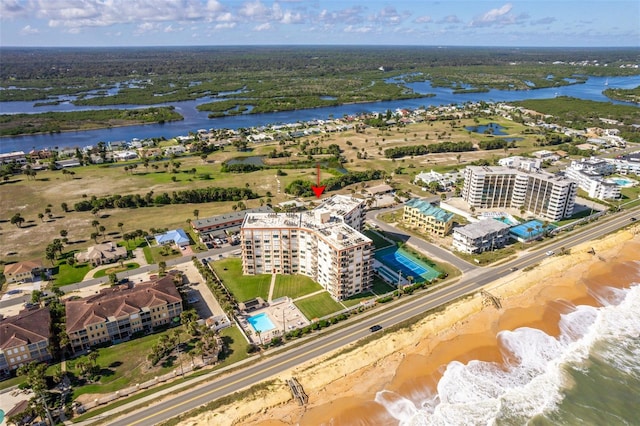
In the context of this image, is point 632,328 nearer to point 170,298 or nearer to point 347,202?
point 347,202

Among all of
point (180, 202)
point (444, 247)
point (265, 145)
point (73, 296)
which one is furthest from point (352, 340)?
point (265, 145)

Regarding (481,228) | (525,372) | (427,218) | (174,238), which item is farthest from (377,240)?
(174,238)

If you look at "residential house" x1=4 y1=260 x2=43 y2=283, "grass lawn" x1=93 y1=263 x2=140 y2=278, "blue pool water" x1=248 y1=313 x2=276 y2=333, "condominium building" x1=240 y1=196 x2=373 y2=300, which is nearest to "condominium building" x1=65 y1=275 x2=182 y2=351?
"blue pool water" x1=248 y1=313 x2=276 y2=333

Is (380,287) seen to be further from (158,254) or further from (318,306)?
(158,254)

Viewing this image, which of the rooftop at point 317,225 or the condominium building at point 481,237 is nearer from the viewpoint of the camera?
the rooftop at point 317,225

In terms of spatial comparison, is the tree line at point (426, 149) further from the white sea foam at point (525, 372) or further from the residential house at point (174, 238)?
the white sea foam at point (525, 372)

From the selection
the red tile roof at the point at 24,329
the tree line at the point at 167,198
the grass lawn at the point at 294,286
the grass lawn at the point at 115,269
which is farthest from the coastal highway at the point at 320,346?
the tree line at the point at 167,198

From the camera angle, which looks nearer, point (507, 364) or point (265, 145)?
point (507, 364)
